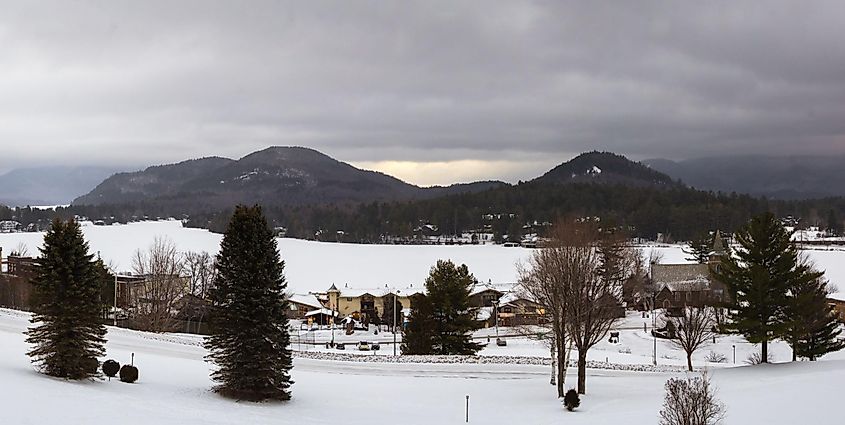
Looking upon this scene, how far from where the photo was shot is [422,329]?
43.0 metres

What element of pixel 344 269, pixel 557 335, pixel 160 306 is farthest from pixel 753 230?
pixel 344 269

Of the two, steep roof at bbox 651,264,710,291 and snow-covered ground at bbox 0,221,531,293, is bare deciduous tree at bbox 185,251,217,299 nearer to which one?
snow-covered ground at bbox 0,221,531,293

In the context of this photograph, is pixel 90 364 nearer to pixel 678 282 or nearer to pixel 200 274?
pixel 200 274

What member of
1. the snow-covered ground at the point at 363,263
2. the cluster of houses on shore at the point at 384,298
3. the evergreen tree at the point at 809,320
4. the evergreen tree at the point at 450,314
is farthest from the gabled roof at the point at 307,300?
the evergreen tree at the point at 809,320

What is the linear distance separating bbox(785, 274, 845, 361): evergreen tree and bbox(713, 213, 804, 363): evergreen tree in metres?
0.41

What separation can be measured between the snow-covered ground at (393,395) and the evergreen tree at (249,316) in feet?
2.85

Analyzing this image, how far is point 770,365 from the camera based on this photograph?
108 feet

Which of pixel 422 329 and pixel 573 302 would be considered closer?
pixel 573 302

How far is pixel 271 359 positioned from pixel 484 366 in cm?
1414

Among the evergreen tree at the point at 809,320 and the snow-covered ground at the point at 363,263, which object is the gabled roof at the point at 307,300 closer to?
the snow-covered ground at the point at 363,263

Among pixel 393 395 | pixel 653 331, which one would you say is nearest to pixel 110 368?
pixel 393 395

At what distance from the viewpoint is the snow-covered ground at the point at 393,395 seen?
20719 millimetres

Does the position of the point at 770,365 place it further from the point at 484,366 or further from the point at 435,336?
the point at 435,336

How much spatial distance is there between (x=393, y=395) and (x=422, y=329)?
14311 millimetres
